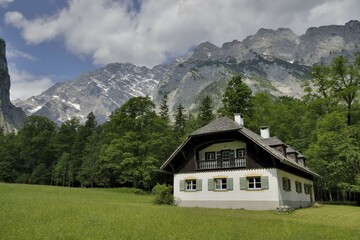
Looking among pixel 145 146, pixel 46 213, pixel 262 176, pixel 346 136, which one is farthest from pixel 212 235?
pixel 145 146

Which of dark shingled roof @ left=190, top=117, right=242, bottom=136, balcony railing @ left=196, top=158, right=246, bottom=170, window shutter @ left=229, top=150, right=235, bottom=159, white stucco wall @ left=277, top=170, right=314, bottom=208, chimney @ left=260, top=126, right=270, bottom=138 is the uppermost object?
chimney @ left=260, top=126, right=270, bottom=138

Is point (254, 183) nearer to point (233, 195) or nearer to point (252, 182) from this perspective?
point (252, 182)

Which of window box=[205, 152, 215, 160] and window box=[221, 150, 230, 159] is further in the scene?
window box=[205, 152, 215, 160]

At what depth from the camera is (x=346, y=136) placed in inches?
1551

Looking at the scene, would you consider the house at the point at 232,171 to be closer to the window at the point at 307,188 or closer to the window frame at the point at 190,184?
the window frame at the point at 190,184

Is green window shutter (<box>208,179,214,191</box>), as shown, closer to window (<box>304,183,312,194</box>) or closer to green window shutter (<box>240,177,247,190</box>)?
green window shutter (<box>240,177,247,190</box>)

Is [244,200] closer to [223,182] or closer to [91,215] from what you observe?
[223,182]

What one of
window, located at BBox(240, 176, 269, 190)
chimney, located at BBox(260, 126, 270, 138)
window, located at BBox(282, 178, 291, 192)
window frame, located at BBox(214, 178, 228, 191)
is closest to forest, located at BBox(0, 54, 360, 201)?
chimney, located at BBox(260, 126, 270, 138)

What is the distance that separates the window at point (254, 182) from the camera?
31269 millimetres

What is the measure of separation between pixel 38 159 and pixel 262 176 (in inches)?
2396

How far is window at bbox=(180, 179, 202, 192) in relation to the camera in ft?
112

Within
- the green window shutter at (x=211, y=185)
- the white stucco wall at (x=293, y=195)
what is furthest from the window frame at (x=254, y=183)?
the green window shutter at (x=211, y=185)

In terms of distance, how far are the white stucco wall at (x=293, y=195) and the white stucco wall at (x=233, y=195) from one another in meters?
0.81

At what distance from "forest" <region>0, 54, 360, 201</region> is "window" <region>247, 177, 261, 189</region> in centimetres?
1045
